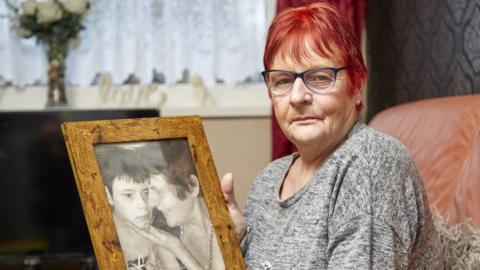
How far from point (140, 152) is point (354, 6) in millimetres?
1955

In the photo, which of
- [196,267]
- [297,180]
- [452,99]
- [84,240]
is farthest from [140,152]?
[84,240]

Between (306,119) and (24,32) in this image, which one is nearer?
(306,119)

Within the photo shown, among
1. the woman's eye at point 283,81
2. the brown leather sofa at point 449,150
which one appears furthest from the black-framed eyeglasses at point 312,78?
the brown leather sofa at point 449,150

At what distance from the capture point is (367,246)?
1.03m

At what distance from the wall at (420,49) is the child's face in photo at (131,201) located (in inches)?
52.7

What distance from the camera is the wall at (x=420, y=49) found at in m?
2.14

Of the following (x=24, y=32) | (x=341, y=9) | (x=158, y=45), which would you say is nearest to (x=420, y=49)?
(x=341, y=9)

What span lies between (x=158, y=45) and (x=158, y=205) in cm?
218

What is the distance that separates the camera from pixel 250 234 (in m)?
1.43

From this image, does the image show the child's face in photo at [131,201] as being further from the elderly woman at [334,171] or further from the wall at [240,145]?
the wall at [240,145]

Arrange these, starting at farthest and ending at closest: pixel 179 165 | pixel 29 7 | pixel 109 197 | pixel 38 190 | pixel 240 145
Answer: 1. pixel 240 145
2. pixel 29 7
3. pixel 38 190
4. pixel 179 165
5. pixel 109 197

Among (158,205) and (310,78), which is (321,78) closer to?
(310,78)

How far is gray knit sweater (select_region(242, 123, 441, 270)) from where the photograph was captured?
1.05 m

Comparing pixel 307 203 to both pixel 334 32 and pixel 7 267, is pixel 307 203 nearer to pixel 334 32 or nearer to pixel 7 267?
pixel 334 32
